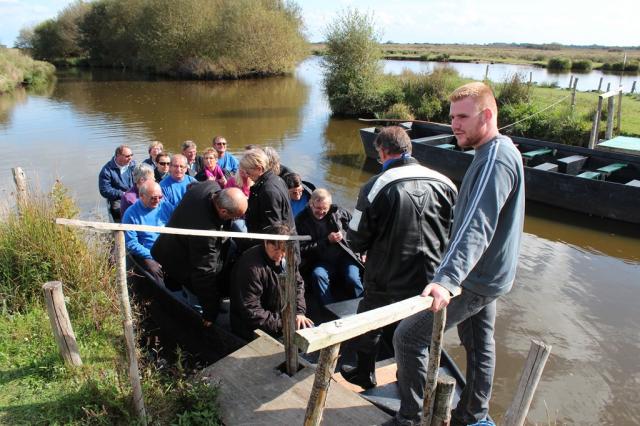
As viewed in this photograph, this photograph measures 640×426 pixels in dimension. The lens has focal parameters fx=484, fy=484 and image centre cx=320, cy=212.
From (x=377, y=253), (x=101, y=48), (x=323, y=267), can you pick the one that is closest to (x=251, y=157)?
(x=323, y=267)

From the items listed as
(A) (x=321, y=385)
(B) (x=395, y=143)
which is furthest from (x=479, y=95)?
(A) (x=321, y=385)

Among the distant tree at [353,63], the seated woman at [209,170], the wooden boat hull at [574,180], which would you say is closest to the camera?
the seated woman at [209,170]

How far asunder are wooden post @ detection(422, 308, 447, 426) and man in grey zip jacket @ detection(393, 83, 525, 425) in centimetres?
14

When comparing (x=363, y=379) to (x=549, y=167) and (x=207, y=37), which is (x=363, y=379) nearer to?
(x=549, y=167)

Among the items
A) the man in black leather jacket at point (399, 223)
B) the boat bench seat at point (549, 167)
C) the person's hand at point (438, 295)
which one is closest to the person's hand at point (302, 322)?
the man in black leather jacket at point (399, 223)

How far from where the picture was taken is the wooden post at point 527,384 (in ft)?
8.55

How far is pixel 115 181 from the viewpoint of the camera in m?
7.49

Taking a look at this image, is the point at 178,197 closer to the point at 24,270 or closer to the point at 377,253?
the point at 24,270

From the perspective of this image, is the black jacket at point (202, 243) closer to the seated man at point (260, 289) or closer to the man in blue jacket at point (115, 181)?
the seated man at point (260, 289)

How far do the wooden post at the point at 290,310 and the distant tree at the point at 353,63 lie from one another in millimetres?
18519

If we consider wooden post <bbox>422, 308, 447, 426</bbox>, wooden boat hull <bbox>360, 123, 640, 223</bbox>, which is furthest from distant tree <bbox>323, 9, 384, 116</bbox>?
wooden post <bbox>422, 308, 447, 426</bbox>

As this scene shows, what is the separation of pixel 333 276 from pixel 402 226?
7.31 ft

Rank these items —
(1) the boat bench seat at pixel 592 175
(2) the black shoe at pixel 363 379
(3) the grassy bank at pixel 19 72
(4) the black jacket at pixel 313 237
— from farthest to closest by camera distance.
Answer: (3) the grassy bank at pixel 19 72, (1) the boat bench seat at pixel 592 175, (4) the black jacket at pixel 313 237, (2) the black shoe at pixel 363 379

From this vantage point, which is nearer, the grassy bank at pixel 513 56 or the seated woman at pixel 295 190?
the seated woman at pixel 295 190
